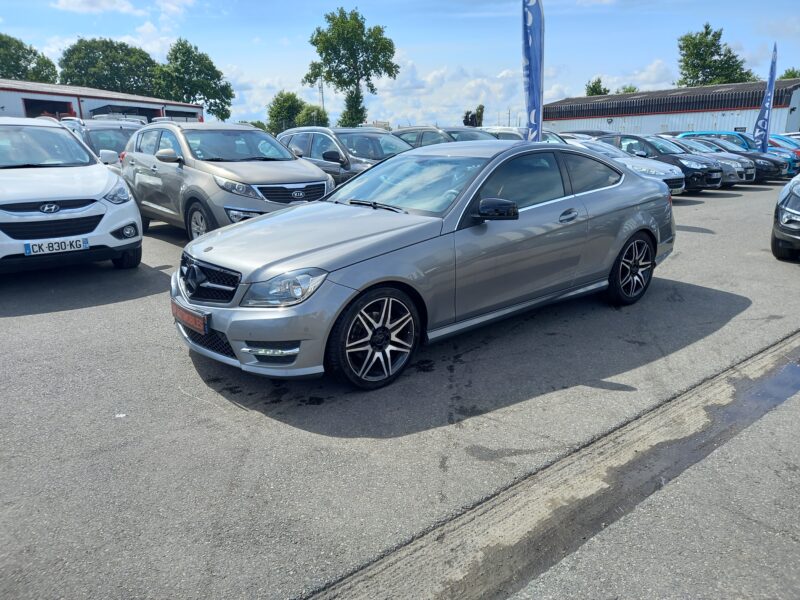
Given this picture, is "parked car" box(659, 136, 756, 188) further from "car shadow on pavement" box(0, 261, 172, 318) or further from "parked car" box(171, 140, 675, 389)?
"car shadow on pavement" box(0, 261, 172, 318)

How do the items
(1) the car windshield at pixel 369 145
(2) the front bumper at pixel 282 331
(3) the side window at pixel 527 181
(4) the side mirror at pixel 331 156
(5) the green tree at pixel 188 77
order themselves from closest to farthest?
(2) the front bumper at pixel 282 331 → (3) the side window at pixel 527 181 → (4) the side mirror at pixel 331 156 → (1) the car windshield at pixel 369 145 → (5) the green tree at pixel 188 77

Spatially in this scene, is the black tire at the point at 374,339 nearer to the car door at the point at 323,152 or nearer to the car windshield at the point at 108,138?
the car door at the point at 323,152

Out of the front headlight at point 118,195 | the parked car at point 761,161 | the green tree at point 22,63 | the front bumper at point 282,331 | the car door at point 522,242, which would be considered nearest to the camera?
the front bumper at point 282,331

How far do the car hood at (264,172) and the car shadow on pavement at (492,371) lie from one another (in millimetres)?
3802

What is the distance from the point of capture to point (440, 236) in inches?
171

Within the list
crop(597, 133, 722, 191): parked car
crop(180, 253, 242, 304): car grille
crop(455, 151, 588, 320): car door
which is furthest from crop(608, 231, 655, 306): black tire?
crop(597, 133, 722, 191): parked car

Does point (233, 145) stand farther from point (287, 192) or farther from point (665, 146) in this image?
point (665, 146)

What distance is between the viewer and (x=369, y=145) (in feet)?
38.8

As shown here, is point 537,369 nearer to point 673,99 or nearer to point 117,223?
point 117,223

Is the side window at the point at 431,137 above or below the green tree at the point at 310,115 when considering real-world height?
below

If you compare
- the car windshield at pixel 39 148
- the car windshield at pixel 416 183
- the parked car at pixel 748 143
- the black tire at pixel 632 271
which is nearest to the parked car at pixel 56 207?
the car windshield at pixel 39 148

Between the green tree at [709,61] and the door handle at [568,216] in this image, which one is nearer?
the door handle at [568,216]

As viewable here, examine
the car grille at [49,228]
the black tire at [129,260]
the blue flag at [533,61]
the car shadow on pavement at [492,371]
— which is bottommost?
the car shadow on pavement at [492,371]

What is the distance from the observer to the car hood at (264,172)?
26.0 feet
